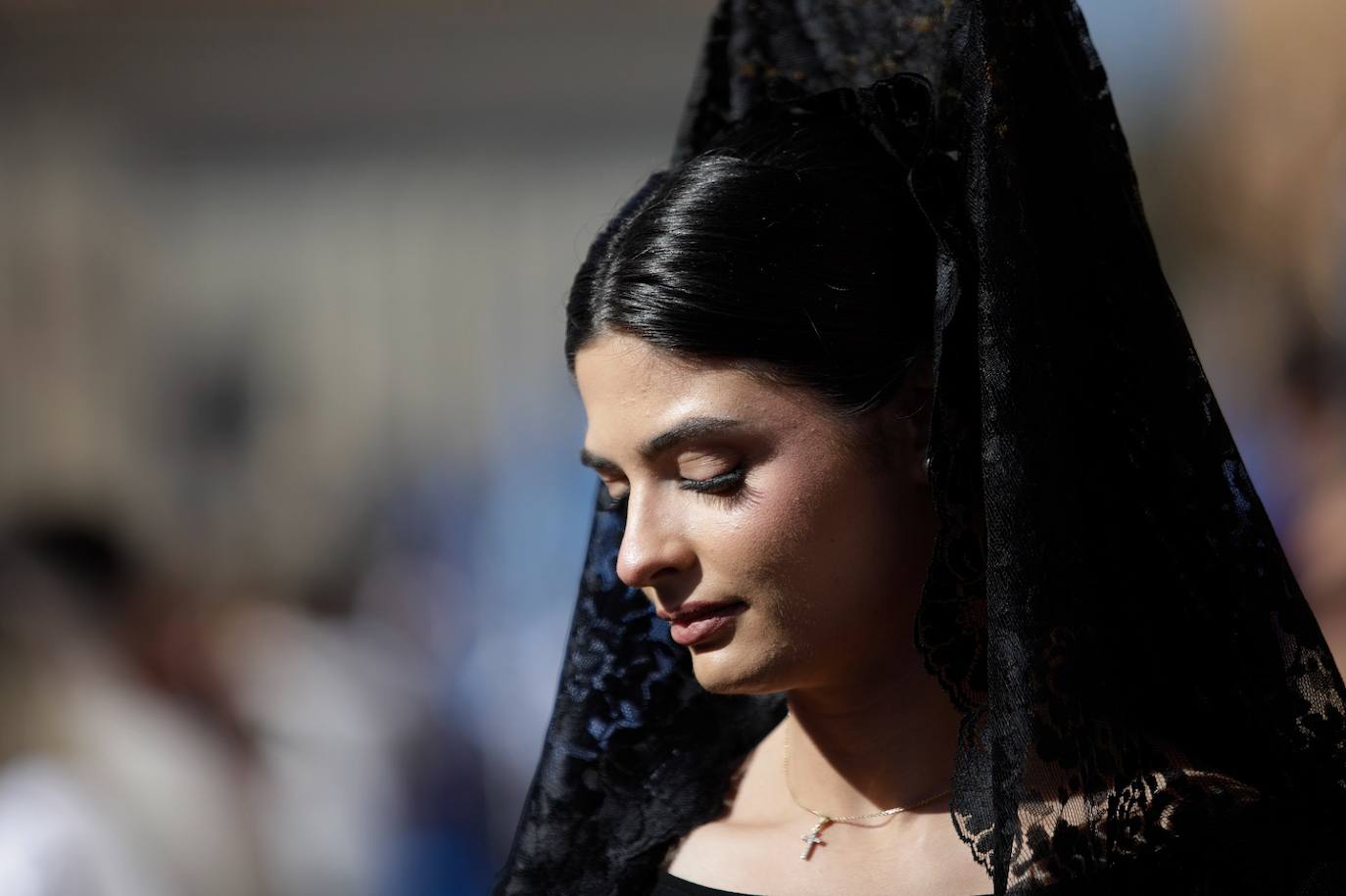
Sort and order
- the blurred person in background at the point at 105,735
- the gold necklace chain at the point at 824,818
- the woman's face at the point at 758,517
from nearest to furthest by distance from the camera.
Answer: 1. the woman's face at the point at 758,517
2. the gold necklace chain at the point at 824,818
3. the blurred person in background at the point at 105,735

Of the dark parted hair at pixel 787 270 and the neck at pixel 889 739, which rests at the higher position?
the dark parted hair at pixel 787 270

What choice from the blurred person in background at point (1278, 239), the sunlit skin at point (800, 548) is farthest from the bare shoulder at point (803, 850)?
the blurred person in background at point (1278, 239)

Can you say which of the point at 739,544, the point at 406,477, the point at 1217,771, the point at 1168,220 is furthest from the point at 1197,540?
the point at 406,477

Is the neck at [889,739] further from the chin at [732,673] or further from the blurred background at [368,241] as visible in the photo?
the blurred background at [368,241]

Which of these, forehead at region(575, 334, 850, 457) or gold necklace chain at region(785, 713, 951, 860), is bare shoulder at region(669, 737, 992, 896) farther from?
forehead at region(575, 334, 850, 457)

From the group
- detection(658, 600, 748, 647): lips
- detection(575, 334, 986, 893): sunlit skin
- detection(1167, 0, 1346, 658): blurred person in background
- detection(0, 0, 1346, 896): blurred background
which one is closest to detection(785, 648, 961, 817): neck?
detection(575, 334, 986, 893): sunlit skin

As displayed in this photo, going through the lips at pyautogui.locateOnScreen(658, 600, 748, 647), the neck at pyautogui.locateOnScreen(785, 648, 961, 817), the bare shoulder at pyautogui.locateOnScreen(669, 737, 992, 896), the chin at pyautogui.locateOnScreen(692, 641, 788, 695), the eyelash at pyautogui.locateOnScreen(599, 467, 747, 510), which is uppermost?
the eyelash at pyautogui.locateOnScreen(599, 467, 747, 510)

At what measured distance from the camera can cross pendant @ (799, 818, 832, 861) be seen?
190cm

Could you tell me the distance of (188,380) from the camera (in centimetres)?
724

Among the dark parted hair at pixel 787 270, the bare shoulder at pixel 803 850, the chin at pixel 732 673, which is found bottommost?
the bare shoulder at pixel 803 850

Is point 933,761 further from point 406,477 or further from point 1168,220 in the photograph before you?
point 406,477

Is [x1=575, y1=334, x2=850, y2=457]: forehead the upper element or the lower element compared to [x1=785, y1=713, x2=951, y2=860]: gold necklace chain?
Answer: upper

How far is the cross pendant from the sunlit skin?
1cm

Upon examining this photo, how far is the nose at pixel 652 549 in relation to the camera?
1.75m
